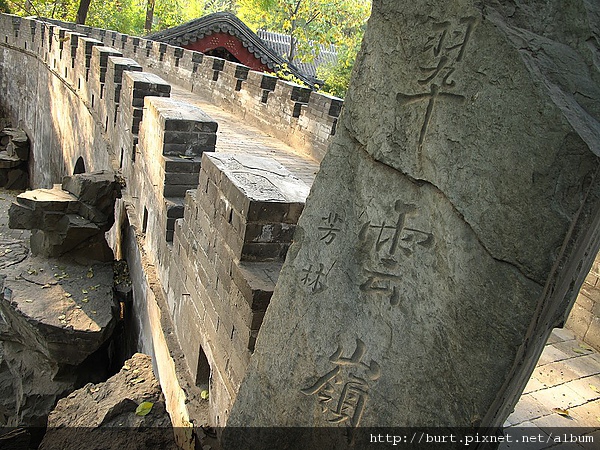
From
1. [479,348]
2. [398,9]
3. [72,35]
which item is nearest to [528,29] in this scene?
[398,9]

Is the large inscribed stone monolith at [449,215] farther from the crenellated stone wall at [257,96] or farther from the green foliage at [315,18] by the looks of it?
the green foliage at [315,18]

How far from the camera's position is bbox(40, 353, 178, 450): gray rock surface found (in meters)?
3.59

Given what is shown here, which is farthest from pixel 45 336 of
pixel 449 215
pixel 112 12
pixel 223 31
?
pixel 112 12

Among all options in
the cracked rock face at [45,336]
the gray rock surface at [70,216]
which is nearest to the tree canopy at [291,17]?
the gray rock surface at [70,216]

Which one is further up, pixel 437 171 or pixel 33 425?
pixel 437 171

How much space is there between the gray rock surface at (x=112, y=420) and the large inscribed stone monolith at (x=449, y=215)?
192cm

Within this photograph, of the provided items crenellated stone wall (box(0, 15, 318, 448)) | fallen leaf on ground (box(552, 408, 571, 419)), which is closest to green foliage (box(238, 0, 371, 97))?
crenellated stone wall (box(0, 15, 318, 448))

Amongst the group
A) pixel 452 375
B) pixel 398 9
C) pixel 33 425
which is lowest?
pixel 33 425

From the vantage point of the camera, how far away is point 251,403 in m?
2.37

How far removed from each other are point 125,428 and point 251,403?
1.72 metres

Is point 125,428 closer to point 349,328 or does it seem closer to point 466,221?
point 349,328

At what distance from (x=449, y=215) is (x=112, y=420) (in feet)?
9.95

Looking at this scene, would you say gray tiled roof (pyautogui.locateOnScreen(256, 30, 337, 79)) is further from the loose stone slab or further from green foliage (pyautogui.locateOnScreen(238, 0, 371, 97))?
the loose stone slab

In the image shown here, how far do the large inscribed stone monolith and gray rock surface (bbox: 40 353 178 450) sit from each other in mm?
1924
